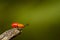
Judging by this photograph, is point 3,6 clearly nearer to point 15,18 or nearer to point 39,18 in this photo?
point 15,18

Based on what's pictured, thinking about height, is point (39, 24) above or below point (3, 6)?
below

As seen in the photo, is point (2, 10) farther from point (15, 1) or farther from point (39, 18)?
point (39, 18)

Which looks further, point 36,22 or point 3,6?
point 3,6

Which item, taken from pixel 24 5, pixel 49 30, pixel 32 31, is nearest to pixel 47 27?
pixel 49 30

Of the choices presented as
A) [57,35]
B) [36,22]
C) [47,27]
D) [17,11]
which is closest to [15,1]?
[17,11]

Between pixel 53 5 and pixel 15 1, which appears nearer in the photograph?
pixel 53 5

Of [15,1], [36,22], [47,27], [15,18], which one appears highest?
[15,1]
